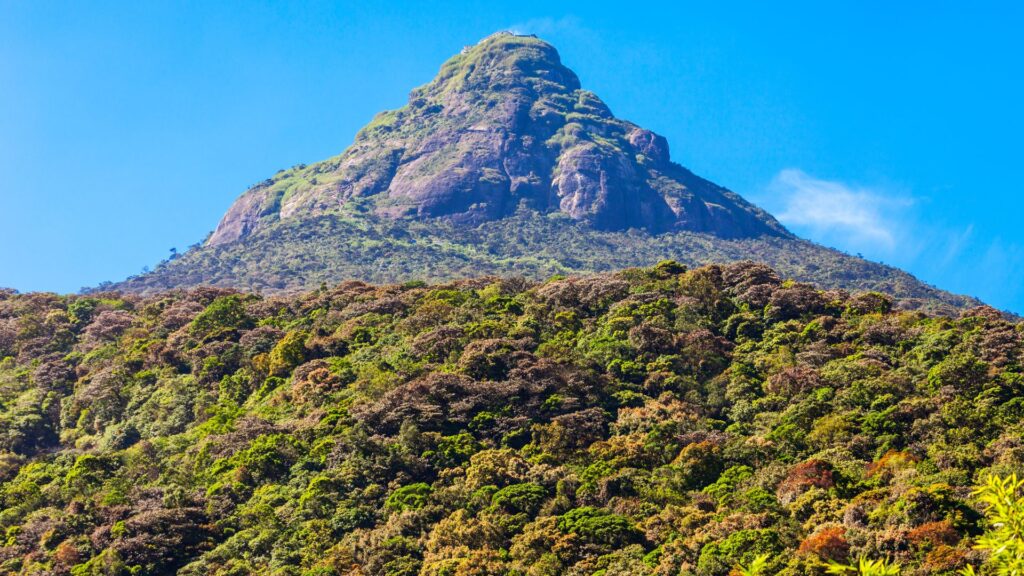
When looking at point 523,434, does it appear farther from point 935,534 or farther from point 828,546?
point 935,534

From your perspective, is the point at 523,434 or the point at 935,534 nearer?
the point at 935,534

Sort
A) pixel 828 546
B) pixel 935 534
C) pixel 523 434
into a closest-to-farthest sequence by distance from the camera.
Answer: pixel 935 534
pixel 828 546
pixel 523 434

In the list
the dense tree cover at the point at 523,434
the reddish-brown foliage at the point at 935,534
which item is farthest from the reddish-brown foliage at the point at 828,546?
the reddish-brown foliage at the point at 935,534

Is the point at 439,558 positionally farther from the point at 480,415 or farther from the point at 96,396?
the point at 96,396

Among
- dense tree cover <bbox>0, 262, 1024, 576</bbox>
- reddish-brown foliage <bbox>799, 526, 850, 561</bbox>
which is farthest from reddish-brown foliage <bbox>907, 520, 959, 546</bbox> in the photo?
reddish-brown foliage <bbox>799, 526, 850, 561</bbox>

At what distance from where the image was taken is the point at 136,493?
60.3m

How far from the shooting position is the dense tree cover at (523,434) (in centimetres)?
4928

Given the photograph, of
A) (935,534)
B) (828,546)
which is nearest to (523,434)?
(828,546)

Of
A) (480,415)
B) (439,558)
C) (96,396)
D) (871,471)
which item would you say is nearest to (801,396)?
(871,471)

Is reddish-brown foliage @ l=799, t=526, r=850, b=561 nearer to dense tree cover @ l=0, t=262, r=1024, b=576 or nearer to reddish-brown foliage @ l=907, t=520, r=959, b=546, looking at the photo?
dense tree cover @ l=0, t=262, r=1024, b=576

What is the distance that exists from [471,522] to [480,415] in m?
12.8

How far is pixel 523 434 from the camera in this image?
2520 inches

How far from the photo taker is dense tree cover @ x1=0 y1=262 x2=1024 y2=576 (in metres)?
49.3

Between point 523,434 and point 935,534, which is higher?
point 523,434
